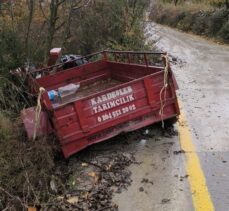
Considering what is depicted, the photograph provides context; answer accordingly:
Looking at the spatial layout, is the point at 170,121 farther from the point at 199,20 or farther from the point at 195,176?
the point at 199,20

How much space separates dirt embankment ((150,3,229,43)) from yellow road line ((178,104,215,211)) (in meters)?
12.7

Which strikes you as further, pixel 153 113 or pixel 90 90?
pixel 90 90

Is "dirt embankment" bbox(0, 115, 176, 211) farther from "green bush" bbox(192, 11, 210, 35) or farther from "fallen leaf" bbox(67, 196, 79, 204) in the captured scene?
"green bush" bbox(192, 11, 210, 35)

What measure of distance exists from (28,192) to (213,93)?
604 centimetres

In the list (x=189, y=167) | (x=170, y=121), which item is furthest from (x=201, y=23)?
(x=189, y=167)

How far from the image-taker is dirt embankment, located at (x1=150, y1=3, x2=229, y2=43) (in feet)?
79.5

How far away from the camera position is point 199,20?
96.8 ft

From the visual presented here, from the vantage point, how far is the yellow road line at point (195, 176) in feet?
15.6

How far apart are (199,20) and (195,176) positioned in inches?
1003

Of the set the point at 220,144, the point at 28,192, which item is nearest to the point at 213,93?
the point at 220,144

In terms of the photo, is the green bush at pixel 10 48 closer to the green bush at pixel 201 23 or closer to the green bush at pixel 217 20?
the green bush at pixel 217 20

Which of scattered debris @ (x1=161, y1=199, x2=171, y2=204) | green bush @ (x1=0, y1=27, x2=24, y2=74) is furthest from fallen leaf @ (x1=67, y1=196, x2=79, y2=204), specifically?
green bush @ (x1=0, y1=27, x2=24, y2=74)

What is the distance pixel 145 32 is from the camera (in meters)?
15.2

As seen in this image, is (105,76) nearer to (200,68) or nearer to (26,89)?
(26,89)
